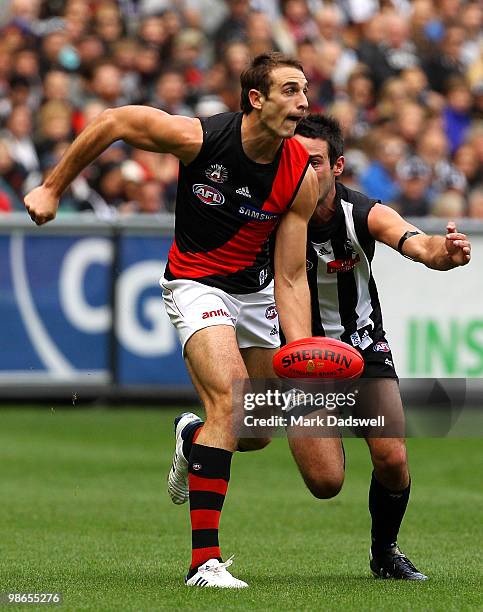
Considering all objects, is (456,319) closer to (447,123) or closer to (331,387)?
(447,123)

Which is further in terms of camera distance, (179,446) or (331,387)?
(179,446)

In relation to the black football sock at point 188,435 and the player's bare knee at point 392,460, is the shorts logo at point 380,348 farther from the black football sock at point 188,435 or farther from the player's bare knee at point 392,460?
the black football sock at point 188,435

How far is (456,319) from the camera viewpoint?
13820 millimetres

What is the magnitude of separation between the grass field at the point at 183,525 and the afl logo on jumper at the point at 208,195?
1.78 metres

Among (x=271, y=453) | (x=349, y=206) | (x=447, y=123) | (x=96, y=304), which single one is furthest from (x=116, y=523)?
(x=447, y=123)

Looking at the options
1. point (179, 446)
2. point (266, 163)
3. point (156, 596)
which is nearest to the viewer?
point (156, 596)

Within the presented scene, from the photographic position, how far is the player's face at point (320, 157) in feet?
23.1

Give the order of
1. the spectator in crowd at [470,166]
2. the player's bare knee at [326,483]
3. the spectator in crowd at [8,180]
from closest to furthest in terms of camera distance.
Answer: the player's bare knee at [326,483]
the spectator in crowd at [8,180]
the spectator in crowd at [470,166]

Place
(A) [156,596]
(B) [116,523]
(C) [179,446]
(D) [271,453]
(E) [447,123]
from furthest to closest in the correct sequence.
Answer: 1. (E) [447,123]
2. (D) [271,453]
3. (B) [116,523]
4. (C) [179,446]
5. (A) [156,596]

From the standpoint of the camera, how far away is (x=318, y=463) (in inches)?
272

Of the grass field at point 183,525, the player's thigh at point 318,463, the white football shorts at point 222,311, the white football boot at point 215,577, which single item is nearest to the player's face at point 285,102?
the white football shorts at point 222,311

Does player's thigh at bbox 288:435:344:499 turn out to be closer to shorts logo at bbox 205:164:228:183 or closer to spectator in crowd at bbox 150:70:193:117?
shorts logo at bbox 205:164:228:183

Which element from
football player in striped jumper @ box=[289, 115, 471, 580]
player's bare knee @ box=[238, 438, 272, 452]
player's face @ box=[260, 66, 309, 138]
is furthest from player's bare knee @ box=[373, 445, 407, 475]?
player's face @ box=[260, 66, 309, 138]

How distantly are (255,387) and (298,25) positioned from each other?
11.9 meters
